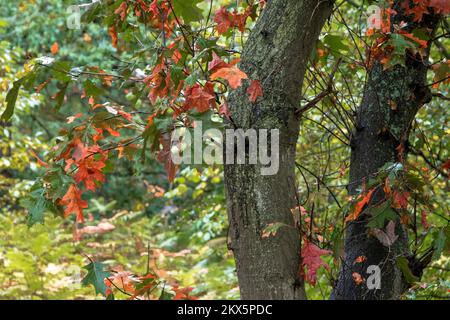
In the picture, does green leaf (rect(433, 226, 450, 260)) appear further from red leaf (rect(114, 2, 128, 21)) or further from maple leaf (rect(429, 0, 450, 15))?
red leaf (rect(114, 2, 128, 21))

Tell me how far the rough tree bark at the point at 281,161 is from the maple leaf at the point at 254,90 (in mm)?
37

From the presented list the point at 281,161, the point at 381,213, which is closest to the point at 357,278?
the point at 381,213

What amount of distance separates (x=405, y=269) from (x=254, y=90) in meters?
0.86

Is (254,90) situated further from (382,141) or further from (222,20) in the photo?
(382,141)

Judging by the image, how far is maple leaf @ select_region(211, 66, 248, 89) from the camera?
5.32 feet

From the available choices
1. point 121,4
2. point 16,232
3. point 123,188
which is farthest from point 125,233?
point 121,4

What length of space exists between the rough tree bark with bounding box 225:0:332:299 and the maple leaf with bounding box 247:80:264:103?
0.12 feet

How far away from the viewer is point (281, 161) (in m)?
1.76

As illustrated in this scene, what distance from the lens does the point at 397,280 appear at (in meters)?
2.20

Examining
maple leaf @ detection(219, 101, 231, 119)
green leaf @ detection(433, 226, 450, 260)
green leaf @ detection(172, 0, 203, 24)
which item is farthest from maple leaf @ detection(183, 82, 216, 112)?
green leaf @ detection(433, 226, 450, 260)

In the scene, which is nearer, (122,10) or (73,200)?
(73,200)

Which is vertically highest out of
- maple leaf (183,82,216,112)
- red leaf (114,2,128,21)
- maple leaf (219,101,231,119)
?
red leaf (114,2,128,21)

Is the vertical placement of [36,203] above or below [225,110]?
below
